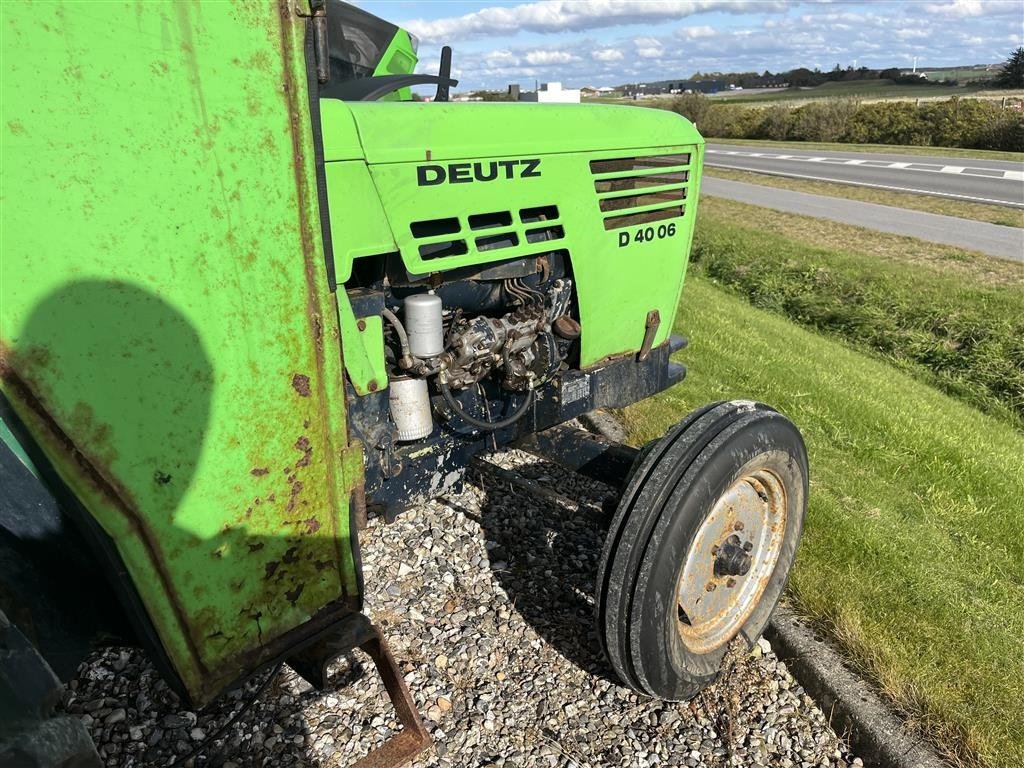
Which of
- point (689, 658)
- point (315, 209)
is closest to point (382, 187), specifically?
point (315, 209)

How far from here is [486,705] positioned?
248cm

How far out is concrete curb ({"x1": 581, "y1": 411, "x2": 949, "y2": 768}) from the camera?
2287 mm

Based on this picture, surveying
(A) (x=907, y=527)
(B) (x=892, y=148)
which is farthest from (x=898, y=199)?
(B) (x=892, y=148)

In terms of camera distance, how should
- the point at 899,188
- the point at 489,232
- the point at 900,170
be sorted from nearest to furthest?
the point at 489,232
the point at 899,188
the point at 900,170

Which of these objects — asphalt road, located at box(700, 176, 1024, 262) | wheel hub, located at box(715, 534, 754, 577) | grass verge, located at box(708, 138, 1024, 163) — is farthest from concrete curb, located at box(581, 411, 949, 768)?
grass verge, located at box(708, 138, 1024, 163)

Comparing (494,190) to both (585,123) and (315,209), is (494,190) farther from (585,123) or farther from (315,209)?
(315,209)

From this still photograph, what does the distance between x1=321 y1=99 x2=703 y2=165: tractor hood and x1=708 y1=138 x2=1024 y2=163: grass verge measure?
21659 millimetres

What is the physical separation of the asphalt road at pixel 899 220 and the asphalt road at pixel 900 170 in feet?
7.16

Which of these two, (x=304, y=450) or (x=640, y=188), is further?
(x=640, y=188)

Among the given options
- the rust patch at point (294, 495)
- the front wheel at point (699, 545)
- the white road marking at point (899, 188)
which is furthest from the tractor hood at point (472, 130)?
the white road marking at point (899, 188)

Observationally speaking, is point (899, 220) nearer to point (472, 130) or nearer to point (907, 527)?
point (907, 527)

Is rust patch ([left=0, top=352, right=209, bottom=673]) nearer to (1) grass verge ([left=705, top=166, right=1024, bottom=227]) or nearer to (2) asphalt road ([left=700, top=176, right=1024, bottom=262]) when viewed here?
(2) asphalt road ([left=700, top=176, right=1024, bottom=262])

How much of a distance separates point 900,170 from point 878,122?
1036 cm

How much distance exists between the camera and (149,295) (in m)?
1.41
